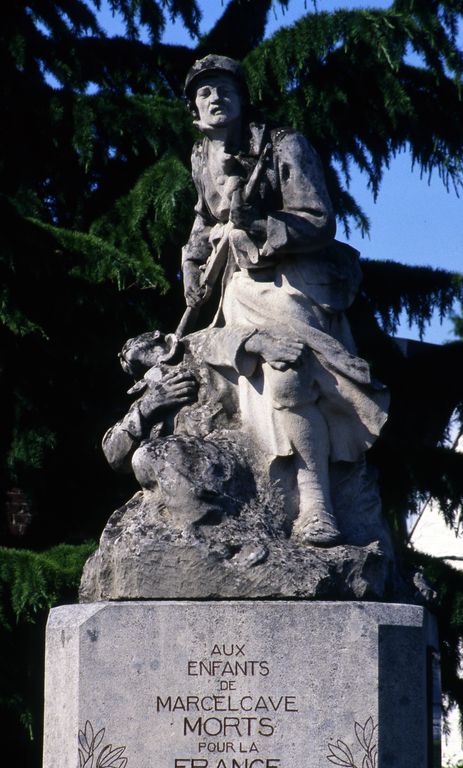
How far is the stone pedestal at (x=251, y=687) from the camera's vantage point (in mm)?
5645

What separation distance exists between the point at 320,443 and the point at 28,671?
3.79m

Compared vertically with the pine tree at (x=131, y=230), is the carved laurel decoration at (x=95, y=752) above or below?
below

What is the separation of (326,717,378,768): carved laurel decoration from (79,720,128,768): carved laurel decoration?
0.79 meters

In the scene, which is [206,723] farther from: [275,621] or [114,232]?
[114,232]

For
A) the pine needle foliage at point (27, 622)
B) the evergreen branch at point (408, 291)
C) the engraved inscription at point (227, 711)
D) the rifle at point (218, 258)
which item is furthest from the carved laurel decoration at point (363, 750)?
the evergreen branch at point (408, 291)

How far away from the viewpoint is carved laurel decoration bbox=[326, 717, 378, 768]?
5.62 m

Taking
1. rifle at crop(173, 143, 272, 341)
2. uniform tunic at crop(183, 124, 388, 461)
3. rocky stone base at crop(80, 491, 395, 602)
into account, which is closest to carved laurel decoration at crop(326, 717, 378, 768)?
rocky stone base at crop(80, 491, 395, 602)

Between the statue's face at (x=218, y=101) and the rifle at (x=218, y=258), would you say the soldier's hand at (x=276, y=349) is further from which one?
the statue's face at (x=218, y=101)

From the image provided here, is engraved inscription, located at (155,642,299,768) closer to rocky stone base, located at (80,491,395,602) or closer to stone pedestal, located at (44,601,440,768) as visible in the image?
stone pedestal, located at (44,601,440,768)

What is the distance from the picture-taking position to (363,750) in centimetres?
563

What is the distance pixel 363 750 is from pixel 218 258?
7.34 feet

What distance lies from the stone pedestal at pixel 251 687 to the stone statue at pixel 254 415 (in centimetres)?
14

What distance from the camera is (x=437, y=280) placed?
1090 cm

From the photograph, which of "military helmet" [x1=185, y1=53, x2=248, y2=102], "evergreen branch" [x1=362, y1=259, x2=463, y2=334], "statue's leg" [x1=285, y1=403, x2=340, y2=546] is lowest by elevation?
"statue's leg" [x1=285, y1=403, x2=340, y2=546]
